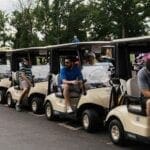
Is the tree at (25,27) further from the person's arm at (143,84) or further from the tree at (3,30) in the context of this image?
the person's arm at (143,84)

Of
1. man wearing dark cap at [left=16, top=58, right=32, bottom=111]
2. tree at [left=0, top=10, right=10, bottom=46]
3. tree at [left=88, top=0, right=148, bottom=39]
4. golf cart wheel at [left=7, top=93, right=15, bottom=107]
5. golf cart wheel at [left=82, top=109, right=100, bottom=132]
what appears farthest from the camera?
tree at [left=0, top=10, right=10, bottom=46]

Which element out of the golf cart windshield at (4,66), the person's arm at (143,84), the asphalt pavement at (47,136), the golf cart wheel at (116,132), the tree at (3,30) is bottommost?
the asphalt pavement at (47,136)

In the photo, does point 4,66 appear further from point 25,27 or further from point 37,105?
point 25,27

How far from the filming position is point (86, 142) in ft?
32.4

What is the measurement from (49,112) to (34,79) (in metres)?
1.97

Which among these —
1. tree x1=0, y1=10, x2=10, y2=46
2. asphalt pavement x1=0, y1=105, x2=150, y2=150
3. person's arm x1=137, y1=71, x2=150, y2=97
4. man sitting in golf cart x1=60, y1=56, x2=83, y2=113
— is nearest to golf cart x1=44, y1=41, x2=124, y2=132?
man sitting in golf cart x1=60, y1=56, x2=83, y2=113

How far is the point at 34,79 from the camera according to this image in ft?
47.9

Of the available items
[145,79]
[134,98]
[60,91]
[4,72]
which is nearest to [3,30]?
[4,72]

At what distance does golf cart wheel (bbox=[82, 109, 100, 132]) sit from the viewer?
10.8 meters

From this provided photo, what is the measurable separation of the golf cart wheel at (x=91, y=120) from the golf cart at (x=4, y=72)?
6.01 m

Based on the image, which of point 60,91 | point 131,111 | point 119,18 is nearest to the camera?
point 131,111

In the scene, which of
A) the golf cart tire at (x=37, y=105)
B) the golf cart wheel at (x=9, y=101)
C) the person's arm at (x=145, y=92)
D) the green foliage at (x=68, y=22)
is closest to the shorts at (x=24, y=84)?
the golf cart tire at (x=37, y=105)

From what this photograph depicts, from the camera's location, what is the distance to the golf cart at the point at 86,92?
10797mm

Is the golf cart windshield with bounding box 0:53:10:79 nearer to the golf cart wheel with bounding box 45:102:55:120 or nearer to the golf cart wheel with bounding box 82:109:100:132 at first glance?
the golf cart wheel with bounding box 45:102:55:120
